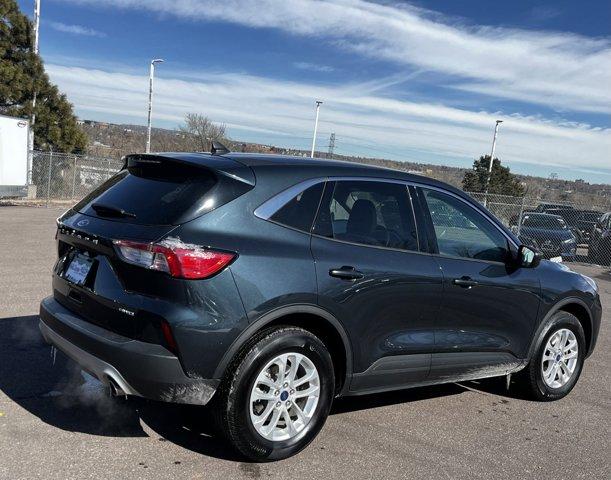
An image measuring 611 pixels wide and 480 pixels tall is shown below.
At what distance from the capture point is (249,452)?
11.5 ft

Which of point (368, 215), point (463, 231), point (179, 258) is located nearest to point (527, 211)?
point (463, 231)

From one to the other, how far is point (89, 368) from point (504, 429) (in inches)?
118

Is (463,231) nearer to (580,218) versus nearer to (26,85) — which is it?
(26,85)

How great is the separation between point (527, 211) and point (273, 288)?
19976mm

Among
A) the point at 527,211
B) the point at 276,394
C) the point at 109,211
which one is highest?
the point at 109,211

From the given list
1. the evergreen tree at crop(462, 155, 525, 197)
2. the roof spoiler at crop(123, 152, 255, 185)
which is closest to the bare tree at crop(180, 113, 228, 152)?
the evergreen tree at crop(462, 155, 525, 197)

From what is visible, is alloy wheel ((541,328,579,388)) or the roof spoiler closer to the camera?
the roof spoiler

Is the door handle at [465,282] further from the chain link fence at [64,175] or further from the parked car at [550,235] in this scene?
the chain link fence at [64,175]

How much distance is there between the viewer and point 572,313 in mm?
5352

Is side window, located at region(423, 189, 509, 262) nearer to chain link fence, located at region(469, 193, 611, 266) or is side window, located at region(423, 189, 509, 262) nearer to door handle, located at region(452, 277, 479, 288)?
door handle, located at region(452, 277, 479, 288)

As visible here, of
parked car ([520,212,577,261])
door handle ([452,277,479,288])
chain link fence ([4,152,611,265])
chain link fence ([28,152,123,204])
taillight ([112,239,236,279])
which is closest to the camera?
taillight ([112,239,236,279])

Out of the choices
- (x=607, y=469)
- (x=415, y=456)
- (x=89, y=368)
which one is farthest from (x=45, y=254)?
(x=607, y=469)

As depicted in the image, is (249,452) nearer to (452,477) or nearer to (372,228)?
(452,477)

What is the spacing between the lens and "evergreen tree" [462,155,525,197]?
131ft
